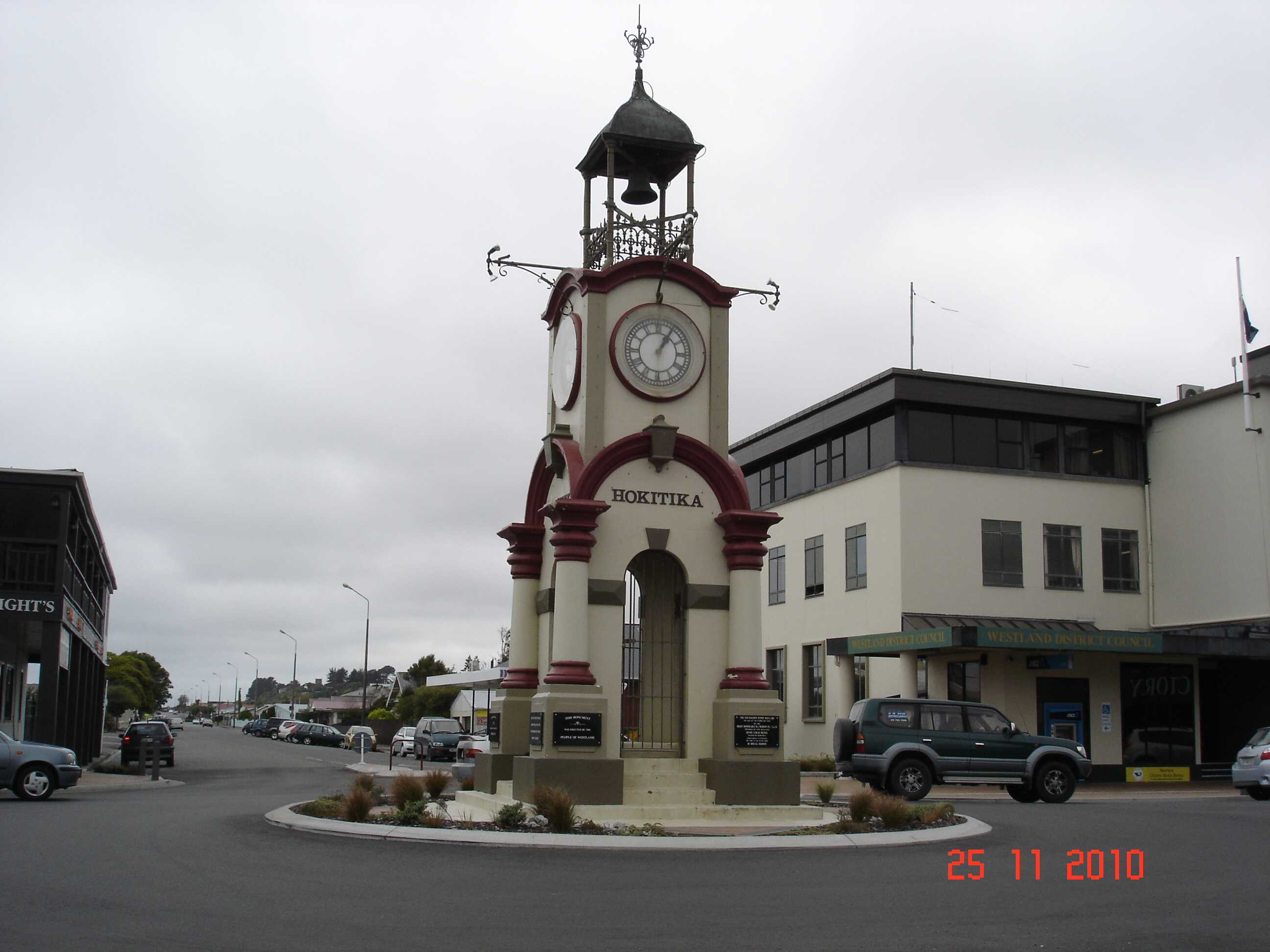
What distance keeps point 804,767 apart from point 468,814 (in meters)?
21.1

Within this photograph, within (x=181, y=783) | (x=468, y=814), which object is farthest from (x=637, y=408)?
(x=181, y=783)

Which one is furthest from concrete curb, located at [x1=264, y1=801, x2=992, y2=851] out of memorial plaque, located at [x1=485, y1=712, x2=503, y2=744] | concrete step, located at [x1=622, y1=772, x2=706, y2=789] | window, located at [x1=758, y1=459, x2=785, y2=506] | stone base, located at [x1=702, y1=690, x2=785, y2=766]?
window, located at [x1=758, y1=459, x2=785, y2=506]

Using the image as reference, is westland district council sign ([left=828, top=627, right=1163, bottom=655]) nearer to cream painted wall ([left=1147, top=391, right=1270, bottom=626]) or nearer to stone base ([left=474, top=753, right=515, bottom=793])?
cream painted wall ([left=1147, top=391, right=1270, bottom=626])

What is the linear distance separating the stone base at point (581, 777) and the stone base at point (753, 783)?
135 centimetres

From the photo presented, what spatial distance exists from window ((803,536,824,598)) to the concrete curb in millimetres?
25469

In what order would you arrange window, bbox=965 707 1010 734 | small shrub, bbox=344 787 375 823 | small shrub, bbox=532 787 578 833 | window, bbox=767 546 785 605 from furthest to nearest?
window, bbox=767 546 785 605 → window, bbox=965 707 1010 734 → small shrub, bbox=344 787 375 823 → small shrub, bbox=532 787 578 833

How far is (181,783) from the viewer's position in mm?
30453

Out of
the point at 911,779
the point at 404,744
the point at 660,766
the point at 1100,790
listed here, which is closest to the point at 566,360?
the point at 660,766

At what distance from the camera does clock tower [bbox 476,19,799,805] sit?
1694cm

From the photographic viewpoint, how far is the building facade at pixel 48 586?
1138 inches

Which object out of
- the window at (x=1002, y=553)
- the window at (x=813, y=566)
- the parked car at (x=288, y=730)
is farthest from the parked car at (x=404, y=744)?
the window at (x=1002, y=553)

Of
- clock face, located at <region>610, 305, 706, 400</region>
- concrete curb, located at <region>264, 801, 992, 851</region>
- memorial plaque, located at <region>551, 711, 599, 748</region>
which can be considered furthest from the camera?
clock face, located at <region>610, 305, 706, 400</region>

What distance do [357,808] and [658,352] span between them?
7382 millimetres
